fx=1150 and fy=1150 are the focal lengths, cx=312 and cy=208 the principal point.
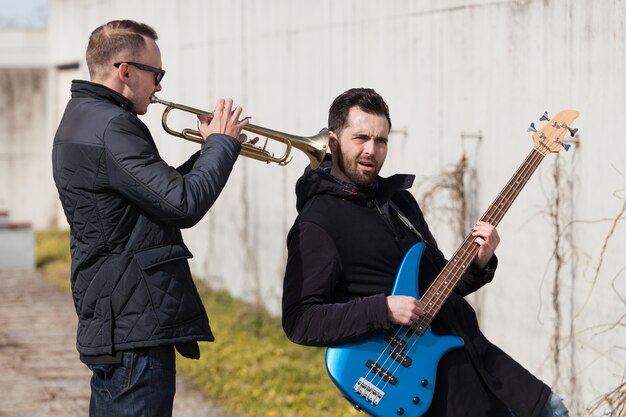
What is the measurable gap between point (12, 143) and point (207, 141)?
13.5 metres

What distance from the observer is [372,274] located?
3.74 m

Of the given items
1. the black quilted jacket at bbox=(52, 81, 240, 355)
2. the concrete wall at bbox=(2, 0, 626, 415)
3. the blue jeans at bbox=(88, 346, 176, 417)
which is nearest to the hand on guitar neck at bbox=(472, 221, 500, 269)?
the black quilted jacket at bbox=(52, 81, 240, 355)

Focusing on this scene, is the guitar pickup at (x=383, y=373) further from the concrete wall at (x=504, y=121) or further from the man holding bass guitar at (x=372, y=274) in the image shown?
the concrete wall at (x=504, y=121)

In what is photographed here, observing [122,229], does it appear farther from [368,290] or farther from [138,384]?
[368,290]

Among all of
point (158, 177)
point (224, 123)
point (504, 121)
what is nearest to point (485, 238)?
point (224, 123)

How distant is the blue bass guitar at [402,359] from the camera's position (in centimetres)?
363

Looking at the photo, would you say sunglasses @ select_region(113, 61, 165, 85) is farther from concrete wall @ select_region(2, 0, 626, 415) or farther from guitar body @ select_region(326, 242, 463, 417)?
concrete wall @ select_region(2, 0, 626, 415)

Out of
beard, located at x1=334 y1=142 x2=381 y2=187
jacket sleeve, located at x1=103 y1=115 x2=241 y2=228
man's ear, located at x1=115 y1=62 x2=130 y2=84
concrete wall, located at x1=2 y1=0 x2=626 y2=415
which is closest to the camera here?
jacket sleeve, located at x1=103 y1=115 x2=241 y2=228

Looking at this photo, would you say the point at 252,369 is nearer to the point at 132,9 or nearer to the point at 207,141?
the point at 207,141

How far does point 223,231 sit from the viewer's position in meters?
10.6

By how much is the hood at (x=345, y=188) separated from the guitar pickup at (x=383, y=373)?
0.56 m

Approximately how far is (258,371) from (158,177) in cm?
420

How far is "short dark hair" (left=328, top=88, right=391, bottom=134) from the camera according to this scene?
12.7ft

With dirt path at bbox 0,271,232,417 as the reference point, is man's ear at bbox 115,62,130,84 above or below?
above
